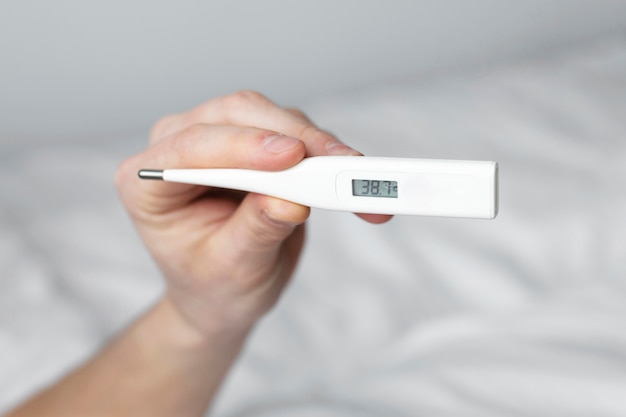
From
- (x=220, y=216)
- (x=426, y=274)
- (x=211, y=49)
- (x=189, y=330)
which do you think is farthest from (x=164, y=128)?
(x=211, y=49)

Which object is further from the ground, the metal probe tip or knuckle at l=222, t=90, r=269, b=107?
knuckle at l=222, t=90, r=269, b=107

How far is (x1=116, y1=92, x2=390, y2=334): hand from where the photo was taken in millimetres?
664

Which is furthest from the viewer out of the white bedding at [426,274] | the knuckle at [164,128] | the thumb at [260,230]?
the white bedding at [426,274]

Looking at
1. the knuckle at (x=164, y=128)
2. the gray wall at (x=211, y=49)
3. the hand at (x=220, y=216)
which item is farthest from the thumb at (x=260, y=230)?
the gray wall at (x=211, y=49)

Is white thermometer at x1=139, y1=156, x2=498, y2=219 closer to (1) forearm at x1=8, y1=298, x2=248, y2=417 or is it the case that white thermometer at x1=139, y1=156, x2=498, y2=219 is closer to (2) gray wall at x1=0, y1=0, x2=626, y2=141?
(1) forearm at x1=8, y1=298, x2=248, y2=417

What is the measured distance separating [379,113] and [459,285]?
0.35m

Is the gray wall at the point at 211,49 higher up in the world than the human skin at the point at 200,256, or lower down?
higher up

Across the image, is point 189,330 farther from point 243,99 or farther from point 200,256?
point 243,99

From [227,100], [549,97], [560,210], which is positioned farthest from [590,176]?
[227,100]

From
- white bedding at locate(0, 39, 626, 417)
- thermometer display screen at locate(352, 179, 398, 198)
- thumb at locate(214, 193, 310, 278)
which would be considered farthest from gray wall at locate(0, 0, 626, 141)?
thermometer display screen at locate(352, 179, 398, 198)

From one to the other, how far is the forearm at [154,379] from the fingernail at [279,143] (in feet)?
0.98

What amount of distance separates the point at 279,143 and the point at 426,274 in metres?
0.54

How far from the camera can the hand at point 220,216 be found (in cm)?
66

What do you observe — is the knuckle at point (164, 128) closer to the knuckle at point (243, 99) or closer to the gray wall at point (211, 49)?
the knuckle at point (243, 99)
